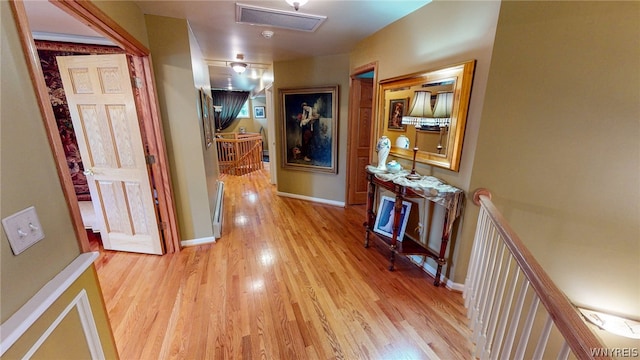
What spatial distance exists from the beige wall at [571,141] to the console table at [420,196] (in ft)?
0.71

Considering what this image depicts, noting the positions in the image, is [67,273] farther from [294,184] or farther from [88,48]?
[294,184]

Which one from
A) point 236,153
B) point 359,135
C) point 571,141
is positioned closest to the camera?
Result: point 571,141

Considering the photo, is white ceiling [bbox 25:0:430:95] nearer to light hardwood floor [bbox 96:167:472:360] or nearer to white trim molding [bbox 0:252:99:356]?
white trim molding [bbox 0:252:99:356]

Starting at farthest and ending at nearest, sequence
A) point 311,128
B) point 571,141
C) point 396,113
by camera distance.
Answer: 1. point 311,128
2. point 396,113
3. point 571,141

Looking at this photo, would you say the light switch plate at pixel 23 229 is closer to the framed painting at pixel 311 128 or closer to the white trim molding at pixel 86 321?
the white trim molding at pixel 86 321

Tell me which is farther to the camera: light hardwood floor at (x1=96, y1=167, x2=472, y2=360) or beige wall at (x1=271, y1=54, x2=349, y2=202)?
beige wall at (x1=271, y1=54, x2=349, y2=202)

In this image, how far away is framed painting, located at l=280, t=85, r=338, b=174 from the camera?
3.82 metres

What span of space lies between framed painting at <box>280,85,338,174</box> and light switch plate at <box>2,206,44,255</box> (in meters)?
3.40

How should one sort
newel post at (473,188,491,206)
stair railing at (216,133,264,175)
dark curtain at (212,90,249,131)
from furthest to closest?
dark curtain at (212,90,249,131), stair railing at (216,133,264,175), newel post at (473,188,491,206)

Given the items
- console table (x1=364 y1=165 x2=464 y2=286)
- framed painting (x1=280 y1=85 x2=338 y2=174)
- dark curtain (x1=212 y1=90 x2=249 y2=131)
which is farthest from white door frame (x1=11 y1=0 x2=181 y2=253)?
dark curtain (x1=212 y1=90 x2=249 y2=131)

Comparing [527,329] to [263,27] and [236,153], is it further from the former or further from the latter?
[236,153]

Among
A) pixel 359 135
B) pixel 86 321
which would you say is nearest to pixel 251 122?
pixel 359 135

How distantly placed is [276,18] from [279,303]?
2.55 metres

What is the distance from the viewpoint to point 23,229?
0.75 metres
